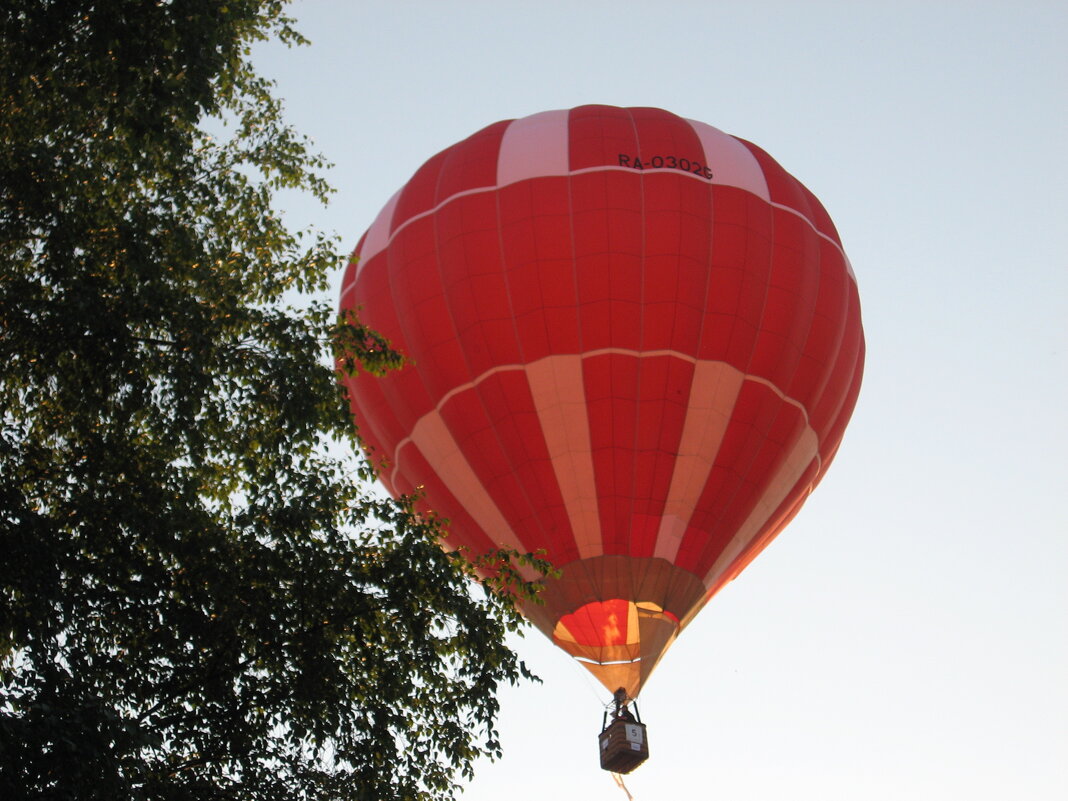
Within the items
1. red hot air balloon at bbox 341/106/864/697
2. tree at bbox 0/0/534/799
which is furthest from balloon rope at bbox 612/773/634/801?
tree at bbox 0/0/534/799

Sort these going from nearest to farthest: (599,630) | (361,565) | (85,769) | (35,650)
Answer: (85,769) → (35,650) → (361,565) → (599,630)

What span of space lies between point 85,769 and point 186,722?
3.87 ft

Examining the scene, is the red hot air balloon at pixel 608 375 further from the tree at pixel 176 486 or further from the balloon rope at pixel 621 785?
the tree at pixel 176 486

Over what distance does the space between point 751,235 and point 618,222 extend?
1.78m

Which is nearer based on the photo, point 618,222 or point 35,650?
point 35,650

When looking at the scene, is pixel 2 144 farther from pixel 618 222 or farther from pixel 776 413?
pixel 776 413

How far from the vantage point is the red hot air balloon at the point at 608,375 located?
1623 centimetres

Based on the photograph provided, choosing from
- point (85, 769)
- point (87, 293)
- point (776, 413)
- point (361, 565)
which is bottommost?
point (85, 769)

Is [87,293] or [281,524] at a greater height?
[87,293]

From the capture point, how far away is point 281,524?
809cm

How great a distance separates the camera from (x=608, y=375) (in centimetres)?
1625

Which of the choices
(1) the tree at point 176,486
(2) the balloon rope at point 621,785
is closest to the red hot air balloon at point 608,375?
(2) the balloon rope at point 621,785

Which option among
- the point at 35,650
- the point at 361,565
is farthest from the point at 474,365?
the point at 35,650

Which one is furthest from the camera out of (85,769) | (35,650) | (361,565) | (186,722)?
(361,565)
